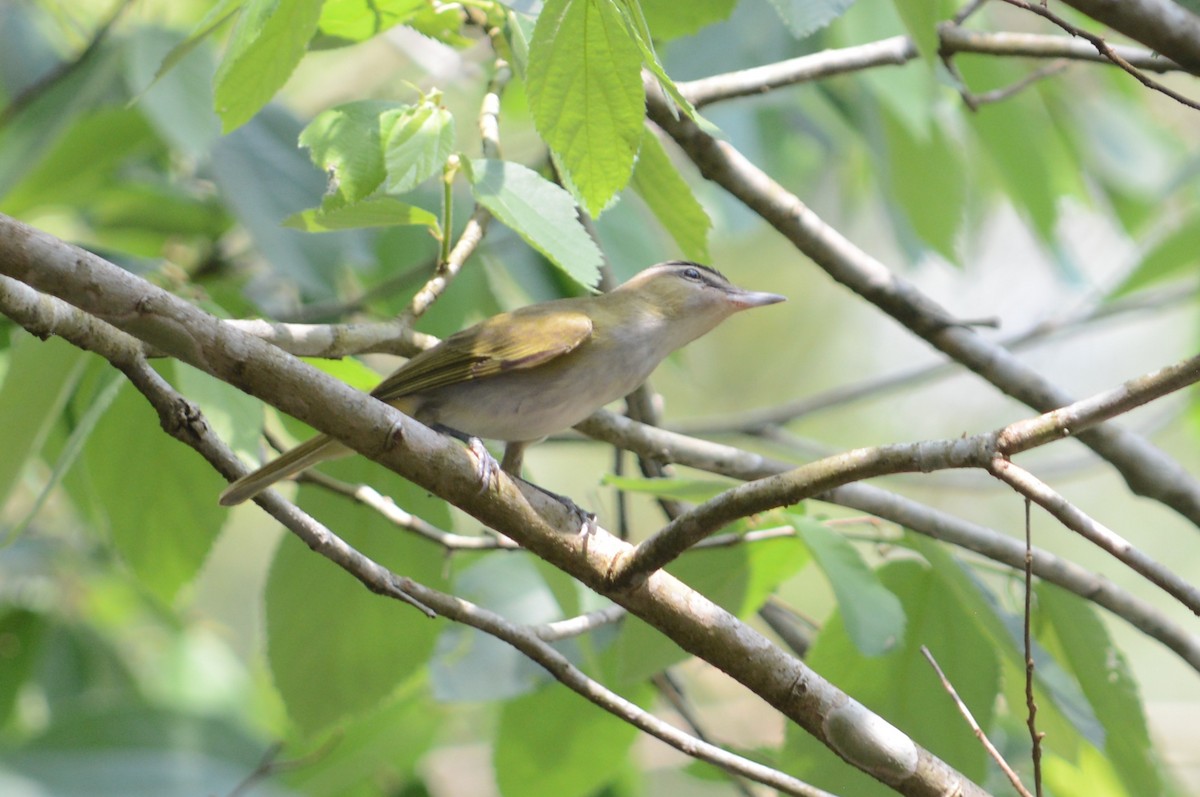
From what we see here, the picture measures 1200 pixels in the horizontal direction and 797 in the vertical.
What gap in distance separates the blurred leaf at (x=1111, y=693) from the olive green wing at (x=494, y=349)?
1526 mm

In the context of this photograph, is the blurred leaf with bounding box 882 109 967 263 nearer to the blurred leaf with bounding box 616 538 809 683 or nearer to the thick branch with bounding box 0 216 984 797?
the blurred leaf with bounding box 616 538 809 683

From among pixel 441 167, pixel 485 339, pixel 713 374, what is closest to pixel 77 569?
pixel 485 339

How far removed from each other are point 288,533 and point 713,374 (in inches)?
361

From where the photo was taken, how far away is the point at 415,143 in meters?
2.37

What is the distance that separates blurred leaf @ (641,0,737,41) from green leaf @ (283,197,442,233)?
852mm

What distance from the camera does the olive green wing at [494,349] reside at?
3240mm

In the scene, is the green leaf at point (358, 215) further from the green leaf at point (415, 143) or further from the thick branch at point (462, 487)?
the thick branch at point (462, 487)

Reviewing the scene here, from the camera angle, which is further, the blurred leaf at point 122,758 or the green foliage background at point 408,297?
the blurred leaf at point 122,758

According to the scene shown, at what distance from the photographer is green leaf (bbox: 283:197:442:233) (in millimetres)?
2418

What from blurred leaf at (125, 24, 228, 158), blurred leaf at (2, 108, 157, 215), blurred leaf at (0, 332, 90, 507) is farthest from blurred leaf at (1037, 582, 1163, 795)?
blurred leaf at (2, 108, 157, 215)

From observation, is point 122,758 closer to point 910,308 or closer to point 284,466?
point 284,466

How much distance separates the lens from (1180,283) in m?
5.43

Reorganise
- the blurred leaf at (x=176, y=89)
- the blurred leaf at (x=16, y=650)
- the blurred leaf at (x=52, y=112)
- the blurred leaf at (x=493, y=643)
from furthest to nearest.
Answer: the blurred leaf at (x=16, y=650) < the blurred leaf at (x=52, y=112) < the blurred leaf at (x=493, y=643) < the blurred leaf at (x=176, y=89)

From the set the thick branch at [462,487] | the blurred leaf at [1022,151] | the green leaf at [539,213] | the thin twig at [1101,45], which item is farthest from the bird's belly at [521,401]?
the blurred leaf at [1022,151]
